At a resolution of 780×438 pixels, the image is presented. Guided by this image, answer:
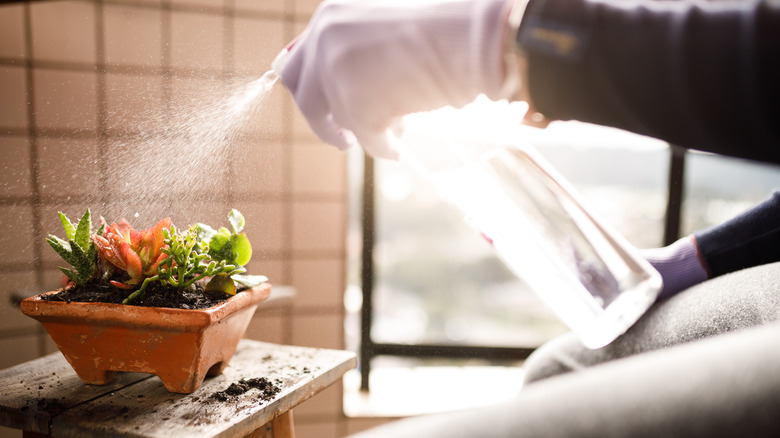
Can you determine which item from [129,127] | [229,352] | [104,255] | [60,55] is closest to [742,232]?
[229,352]

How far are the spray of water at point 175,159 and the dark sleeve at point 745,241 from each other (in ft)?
3.40

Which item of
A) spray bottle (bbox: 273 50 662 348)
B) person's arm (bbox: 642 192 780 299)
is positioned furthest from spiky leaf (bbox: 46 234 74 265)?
person's arm (bbox: 642 192 780 299)

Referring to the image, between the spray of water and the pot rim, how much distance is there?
60 centimetres

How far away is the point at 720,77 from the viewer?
1.25 ft

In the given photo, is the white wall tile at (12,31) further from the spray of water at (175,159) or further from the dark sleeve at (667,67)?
the dark sleeve at (667,67)

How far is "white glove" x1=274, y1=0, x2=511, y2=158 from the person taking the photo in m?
0.46

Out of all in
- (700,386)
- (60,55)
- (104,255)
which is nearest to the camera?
(700,386)

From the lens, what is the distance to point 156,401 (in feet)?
2.04

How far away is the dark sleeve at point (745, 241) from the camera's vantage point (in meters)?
0.78

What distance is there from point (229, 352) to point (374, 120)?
42 cm

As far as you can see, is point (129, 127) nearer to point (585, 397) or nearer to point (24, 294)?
point (24, 294)

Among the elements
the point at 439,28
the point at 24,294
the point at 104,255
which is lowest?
the point at 24,294

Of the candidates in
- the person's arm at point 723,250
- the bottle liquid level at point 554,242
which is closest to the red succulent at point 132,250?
the bottle liquid level at point 554,242

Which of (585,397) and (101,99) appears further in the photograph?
(101,99)
